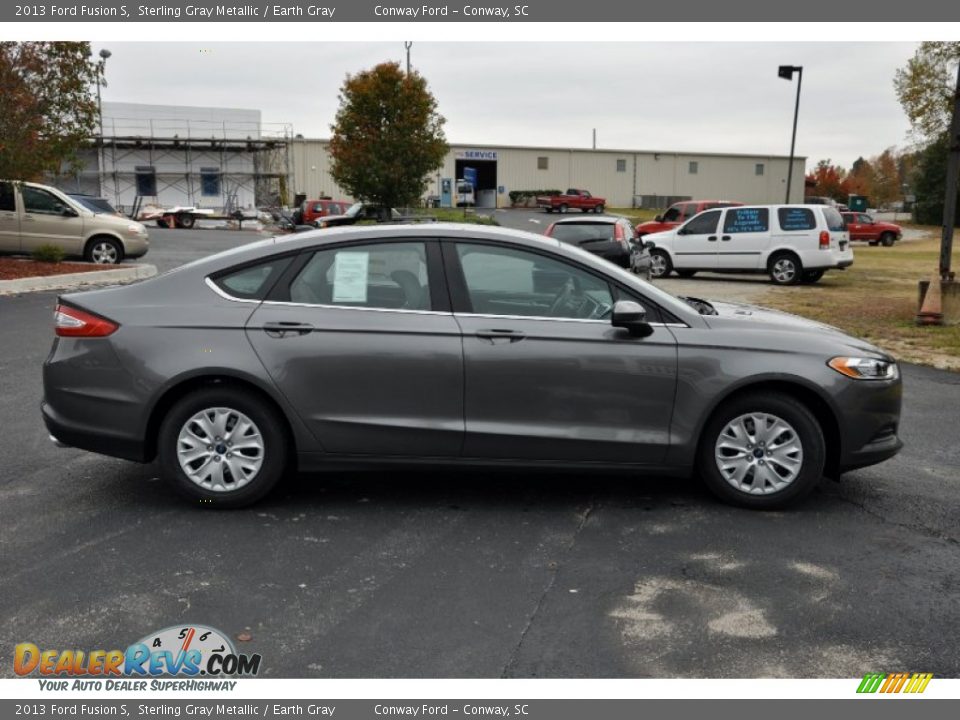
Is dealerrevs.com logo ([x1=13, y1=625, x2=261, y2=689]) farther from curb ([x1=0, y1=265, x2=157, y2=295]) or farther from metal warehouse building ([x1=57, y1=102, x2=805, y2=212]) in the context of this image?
metal warehouse building ([x1=57, y1=102, x2=805, y2=212])

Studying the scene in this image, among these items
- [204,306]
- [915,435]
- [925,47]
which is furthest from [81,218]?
[925,47]

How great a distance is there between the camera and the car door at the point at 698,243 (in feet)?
72.8

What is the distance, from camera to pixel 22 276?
16.7 meters

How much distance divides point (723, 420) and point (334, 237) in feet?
7.96

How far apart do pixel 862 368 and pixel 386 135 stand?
112 ft

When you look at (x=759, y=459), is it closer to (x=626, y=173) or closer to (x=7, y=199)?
(x=7, y=199)

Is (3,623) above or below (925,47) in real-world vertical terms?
below

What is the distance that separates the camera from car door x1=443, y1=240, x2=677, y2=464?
5.18 meters

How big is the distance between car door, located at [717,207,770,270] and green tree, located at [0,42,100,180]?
13.8 meters

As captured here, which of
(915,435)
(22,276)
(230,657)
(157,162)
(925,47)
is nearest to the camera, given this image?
(230,657)

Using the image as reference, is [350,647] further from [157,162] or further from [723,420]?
[157,162]

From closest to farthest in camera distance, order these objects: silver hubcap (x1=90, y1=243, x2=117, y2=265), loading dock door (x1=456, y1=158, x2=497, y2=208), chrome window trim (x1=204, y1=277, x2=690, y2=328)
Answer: chrome window trim (x1=204, y1=277, x2=690, y2=328)
silver hubcap (x1=90, y1=243, x2=117, y2=265)
loading dock door (x1=456, y1=158, x2=497, y2=208)

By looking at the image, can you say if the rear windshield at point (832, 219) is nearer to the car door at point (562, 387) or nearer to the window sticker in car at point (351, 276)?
the car door at point (562, 387)

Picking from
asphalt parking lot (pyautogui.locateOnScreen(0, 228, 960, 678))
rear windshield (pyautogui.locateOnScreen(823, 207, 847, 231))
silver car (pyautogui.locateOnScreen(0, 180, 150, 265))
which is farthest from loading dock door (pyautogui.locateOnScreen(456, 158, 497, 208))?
asphalt parking lot (pyautogui.locateOnScreen(0, 228, 960, 678))
